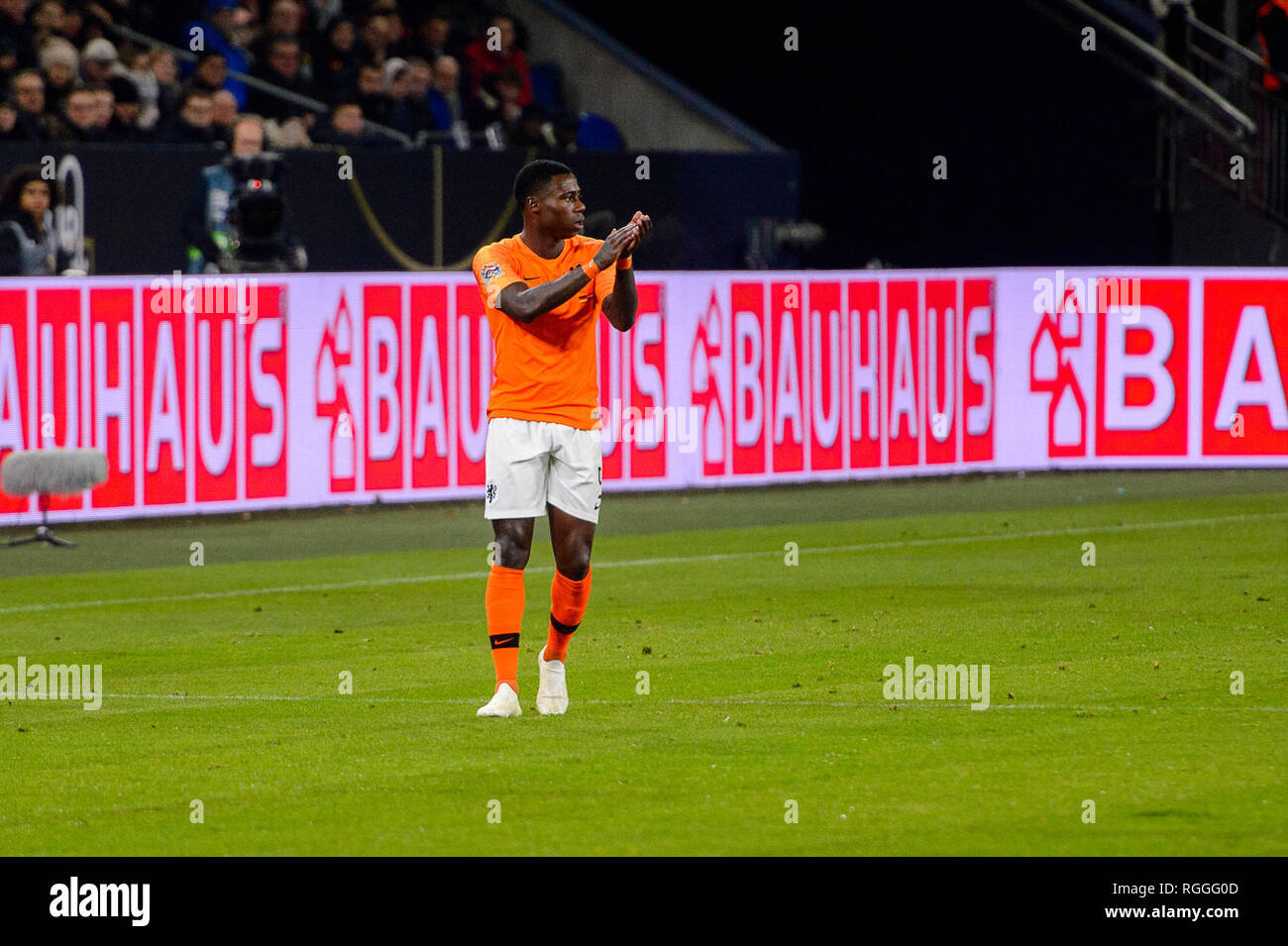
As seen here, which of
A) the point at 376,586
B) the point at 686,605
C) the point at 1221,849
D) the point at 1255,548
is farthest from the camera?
the point at 1255,548

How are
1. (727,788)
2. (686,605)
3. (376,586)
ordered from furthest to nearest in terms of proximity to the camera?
1. (376,586)
2. (686,605)
3. (727,788)

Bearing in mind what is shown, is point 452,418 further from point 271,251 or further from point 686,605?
point 686,605

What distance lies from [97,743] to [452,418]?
943 centimetres

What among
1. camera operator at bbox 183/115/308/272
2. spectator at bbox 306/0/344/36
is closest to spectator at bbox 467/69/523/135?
spectator at bbox 306/0/344/36

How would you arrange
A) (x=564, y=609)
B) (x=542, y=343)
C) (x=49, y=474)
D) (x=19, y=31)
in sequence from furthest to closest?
1. (x=19, y=31)
2. (x=49, y=474)
3. (x=564, y=609)
4. (x=542, y=343)

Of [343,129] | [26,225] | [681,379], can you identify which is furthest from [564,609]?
[343,129]

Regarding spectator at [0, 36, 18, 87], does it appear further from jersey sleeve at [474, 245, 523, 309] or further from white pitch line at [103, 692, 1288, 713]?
jersey sleeve at [474, 245, 523, 309]

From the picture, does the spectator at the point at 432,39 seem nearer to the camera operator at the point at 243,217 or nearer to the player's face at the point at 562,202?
the camera operator at the point at 243,217

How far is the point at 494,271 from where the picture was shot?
9203mm

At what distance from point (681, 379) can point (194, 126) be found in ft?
17.0

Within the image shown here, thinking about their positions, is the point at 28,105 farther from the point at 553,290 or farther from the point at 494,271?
the point at 553,290

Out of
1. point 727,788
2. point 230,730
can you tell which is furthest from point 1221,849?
point 230,730

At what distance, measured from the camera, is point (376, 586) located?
14.3 m

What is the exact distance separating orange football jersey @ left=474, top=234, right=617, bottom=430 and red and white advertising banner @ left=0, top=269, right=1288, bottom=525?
305 inches
